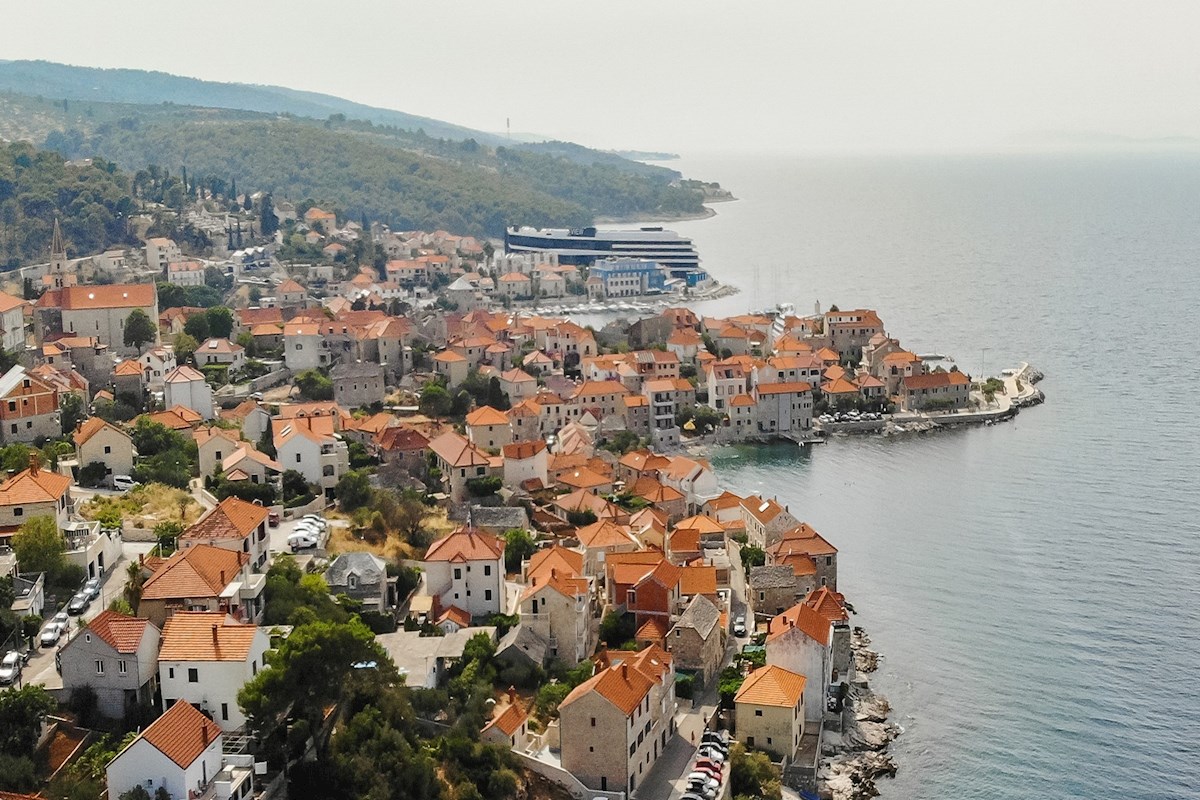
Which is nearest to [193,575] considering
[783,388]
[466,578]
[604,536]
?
[466,578]

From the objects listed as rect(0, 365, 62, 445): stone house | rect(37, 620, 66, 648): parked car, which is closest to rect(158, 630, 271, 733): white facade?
rect(37, 620, 66, 648): parked car

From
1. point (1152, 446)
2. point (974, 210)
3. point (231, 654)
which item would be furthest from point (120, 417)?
point (974, 210)

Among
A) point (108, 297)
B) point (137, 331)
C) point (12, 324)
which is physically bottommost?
point (137, 331)

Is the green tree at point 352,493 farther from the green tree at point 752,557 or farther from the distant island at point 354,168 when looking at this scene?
the distant island at point 354,168

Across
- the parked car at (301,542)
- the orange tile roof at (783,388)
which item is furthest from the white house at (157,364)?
the orange tile roof at (783,388)

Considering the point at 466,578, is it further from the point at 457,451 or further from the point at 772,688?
the point at 457,451
